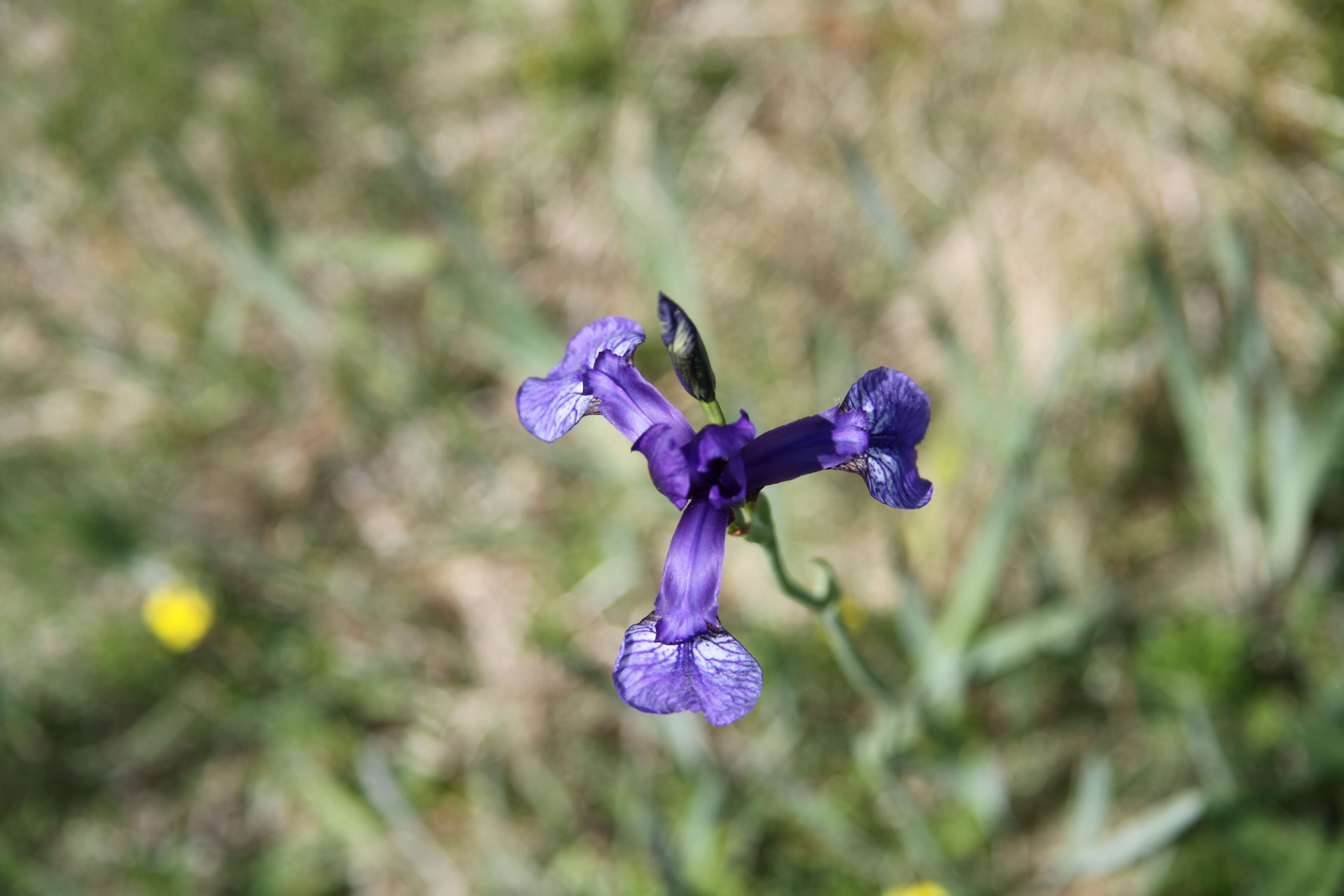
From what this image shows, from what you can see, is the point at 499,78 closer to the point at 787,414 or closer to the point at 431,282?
the point at 431,282

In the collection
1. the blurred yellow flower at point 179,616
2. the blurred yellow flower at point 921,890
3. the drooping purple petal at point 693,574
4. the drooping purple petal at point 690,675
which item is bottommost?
the blurred yellow flower at point 921,890

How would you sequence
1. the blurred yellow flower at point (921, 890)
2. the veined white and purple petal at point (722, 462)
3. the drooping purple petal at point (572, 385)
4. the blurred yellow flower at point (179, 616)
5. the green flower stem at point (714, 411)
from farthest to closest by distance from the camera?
the blurred yellow flower at point (179, 616) < the blurred yellow flower at point (921, 890) < the drooping purple petal at point (572, 385) < the green flower stem at point (714, 411) < the veined white and purple petal at point (722, 462)

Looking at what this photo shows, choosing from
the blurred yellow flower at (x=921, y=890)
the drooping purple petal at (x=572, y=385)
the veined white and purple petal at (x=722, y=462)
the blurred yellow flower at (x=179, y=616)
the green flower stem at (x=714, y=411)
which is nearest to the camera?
the veined white and purple petal at (x=722, y=462)

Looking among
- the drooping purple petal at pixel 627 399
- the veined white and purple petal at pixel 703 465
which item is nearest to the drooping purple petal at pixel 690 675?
the veined white and purple petal at pixel 703 465

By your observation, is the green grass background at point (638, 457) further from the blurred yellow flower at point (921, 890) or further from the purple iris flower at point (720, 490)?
the purple iris flower at point (720, 490)

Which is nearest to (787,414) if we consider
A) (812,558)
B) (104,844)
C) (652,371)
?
(652,371)

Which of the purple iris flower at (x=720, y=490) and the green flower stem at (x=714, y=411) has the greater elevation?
the green flower stem at (x=714, y=411)
